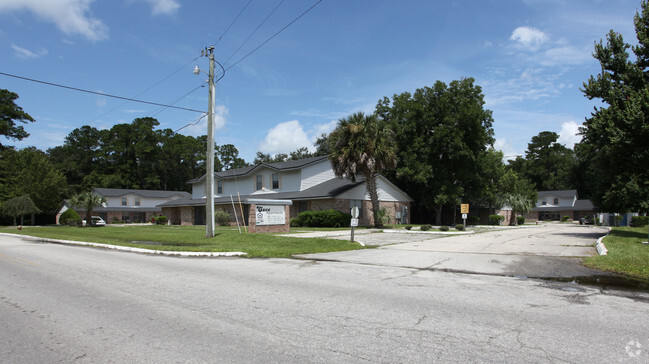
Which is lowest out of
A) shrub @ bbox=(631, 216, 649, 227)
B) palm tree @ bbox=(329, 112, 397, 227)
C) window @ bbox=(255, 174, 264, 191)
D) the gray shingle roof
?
shrub @ bbox=(631, 216, 649, 227)

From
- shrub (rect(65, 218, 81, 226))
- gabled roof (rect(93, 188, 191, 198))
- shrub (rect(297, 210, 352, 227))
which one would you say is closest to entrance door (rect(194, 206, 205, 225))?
shrub (rect(65, 218, 81, 226))

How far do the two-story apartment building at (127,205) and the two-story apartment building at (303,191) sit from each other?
2073 cm

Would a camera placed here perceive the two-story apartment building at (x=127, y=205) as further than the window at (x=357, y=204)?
Yes

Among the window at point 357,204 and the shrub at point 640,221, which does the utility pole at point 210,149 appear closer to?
the window at point 357,204

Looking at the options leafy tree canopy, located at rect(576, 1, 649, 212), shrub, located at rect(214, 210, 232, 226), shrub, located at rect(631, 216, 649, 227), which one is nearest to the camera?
leafy tree canopy, located at rect(576, 1, 649, 212)

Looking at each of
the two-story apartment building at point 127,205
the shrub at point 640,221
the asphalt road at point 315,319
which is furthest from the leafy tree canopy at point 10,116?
the shrub at point 640,221

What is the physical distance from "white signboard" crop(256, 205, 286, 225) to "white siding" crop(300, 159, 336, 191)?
12.1 metres

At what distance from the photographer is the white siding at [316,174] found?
38213 millimetres

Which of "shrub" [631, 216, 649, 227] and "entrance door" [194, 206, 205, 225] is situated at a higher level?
"entrance door" [194, 206, 205, 225]

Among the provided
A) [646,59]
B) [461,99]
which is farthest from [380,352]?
[461,99]

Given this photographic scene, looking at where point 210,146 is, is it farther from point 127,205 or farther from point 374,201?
point 127,205

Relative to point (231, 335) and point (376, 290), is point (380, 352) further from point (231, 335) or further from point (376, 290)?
point (376, 290)

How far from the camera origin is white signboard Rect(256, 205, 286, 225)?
24500 mm

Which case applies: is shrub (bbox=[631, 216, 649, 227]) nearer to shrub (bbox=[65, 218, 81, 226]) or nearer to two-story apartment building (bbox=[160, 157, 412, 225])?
two-story apartment building (bbox=[160, 157, 412, 225])
